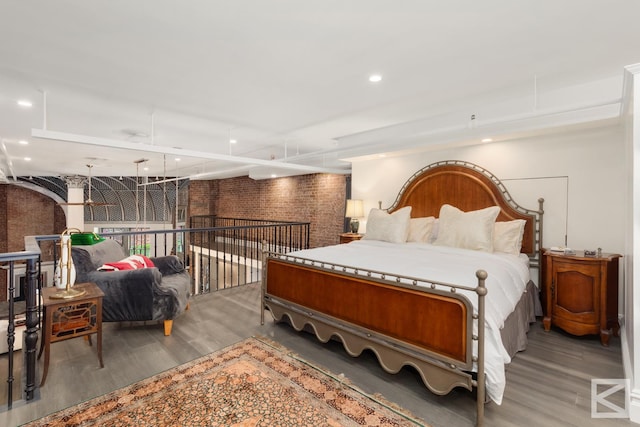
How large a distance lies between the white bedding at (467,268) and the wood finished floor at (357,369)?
367 millimetres

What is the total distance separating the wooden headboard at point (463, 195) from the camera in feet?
12.1

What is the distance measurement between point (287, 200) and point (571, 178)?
5946 millimetres

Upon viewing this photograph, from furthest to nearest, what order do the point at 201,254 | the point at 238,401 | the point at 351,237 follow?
the point at 201,254 < the point at 351,237 < the point at 238,401

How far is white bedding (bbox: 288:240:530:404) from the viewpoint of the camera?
183 cm

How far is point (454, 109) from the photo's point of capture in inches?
146

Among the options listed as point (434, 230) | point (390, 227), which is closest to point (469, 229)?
point (434, 230)

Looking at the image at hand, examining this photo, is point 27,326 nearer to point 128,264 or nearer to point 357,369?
point 128,264

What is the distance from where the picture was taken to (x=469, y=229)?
11.7 feet

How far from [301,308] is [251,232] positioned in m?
6.62

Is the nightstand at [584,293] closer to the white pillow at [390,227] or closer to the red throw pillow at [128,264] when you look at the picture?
the white pillow at [390,227]

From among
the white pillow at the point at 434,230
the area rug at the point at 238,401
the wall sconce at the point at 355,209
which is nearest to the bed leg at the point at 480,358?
the area rug at the point at 238,401

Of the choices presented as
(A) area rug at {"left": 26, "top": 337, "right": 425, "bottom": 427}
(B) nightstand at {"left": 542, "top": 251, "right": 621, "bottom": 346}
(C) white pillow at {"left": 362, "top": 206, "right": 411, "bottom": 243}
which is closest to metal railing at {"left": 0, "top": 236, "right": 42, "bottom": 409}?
(A) area rug at {"left": 26, "top": 337, "right": 425, "bottom": 427}

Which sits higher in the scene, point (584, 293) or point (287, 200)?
point (287, 200)

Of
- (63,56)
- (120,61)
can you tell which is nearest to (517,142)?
(120,61)
